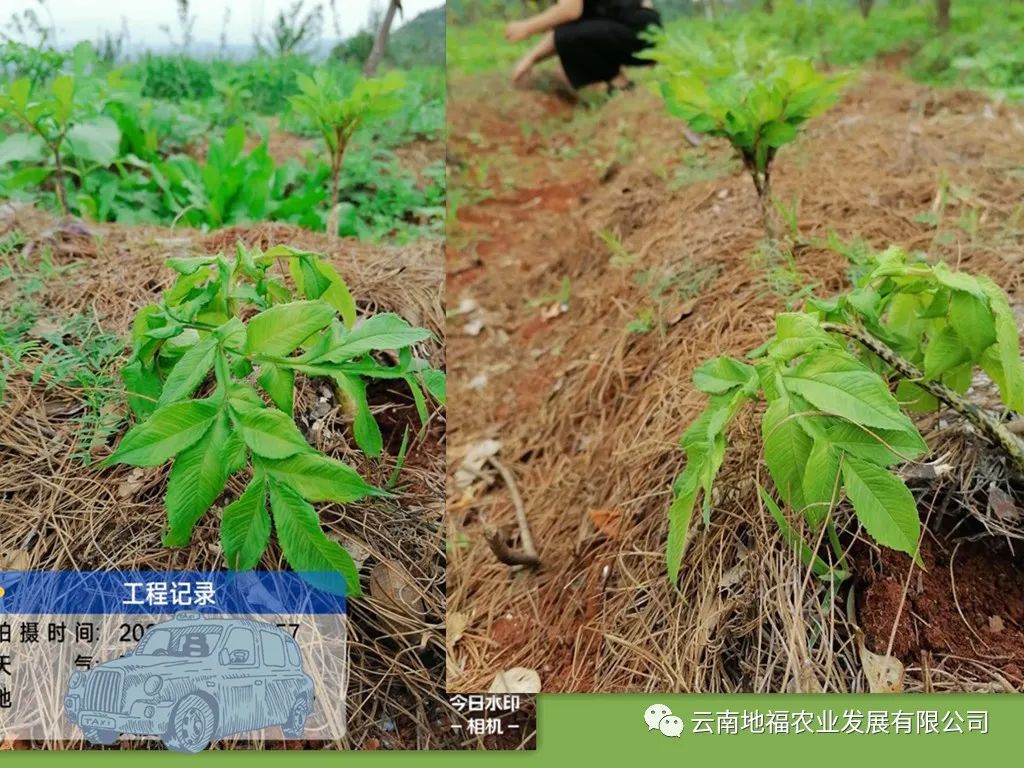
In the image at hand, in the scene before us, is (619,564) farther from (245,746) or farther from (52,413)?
(52,413)

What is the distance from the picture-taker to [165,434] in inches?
41.3

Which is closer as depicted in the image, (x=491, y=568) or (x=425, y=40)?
(x=425, y=40)

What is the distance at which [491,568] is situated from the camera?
66.8 inches

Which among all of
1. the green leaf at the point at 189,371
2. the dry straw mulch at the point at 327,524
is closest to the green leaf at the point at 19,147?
the dry straw mulch at the point at 327,524

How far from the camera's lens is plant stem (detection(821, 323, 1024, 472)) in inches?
46.8

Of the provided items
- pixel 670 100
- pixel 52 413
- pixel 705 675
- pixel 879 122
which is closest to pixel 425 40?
pixel 670 100

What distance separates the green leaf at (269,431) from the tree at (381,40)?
2.52 feet

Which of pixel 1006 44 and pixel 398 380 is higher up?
pixel 1006 44

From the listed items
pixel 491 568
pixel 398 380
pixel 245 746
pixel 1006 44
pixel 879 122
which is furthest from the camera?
pixel 1006 44

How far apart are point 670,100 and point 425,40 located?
50 centimetres

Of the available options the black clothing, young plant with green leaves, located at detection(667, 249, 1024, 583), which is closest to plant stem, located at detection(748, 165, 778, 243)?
young plant with green leaves, located at detection(667, 249, 1024, 583)

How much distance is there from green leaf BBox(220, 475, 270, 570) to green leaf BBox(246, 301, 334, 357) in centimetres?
16

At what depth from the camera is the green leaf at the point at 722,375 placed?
1.13m

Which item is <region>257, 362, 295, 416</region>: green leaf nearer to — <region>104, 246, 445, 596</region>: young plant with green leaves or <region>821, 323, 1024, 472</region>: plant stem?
<region>104, 246, 445, 596</region>: young plant with green leaves
